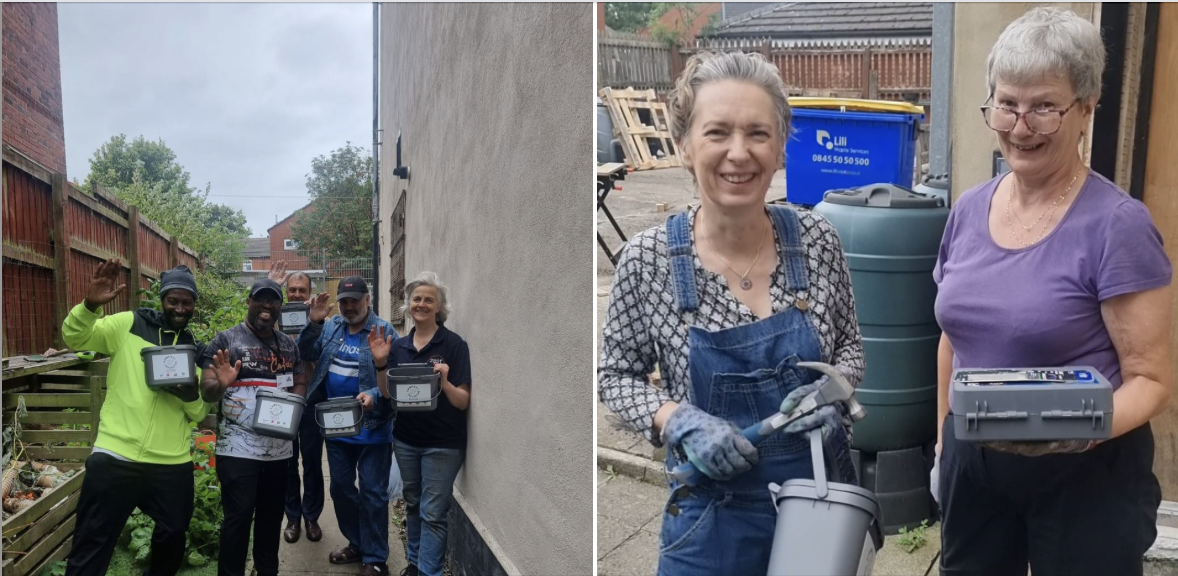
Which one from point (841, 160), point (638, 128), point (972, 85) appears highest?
point (638, 128)

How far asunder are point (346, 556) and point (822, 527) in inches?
134

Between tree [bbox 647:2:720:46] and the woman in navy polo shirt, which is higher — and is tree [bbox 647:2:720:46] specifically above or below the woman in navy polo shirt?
above

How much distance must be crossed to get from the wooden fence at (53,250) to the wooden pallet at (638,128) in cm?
885

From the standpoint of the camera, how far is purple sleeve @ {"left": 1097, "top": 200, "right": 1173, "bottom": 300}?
5.13ft

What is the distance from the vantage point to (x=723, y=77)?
5.07ft

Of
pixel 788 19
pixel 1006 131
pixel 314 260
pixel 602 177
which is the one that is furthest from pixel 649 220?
pixel 788 19

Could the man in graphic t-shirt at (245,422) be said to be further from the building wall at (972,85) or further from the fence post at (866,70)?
the fence post at (866,70)

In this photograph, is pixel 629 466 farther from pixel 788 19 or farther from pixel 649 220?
pixel 788 19

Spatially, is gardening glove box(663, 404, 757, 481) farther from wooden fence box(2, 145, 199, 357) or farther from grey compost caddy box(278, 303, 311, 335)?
grey compost caddy box(278, 303, 311, 335)

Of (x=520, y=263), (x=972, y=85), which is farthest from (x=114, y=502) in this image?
(x=972, y=85)

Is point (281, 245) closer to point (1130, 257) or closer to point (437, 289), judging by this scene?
point (437, 289)

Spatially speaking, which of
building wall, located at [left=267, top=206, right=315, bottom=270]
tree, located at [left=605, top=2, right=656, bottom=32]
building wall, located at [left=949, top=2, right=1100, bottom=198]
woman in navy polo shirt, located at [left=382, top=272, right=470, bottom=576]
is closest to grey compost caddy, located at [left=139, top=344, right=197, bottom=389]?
woman in navy polo shirt, located at [left=382, top=272, right=470, bottom=576]

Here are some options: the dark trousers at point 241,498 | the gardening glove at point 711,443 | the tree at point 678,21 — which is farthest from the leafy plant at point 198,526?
the tree at point 678,21

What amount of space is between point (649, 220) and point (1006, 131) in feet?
21.0
